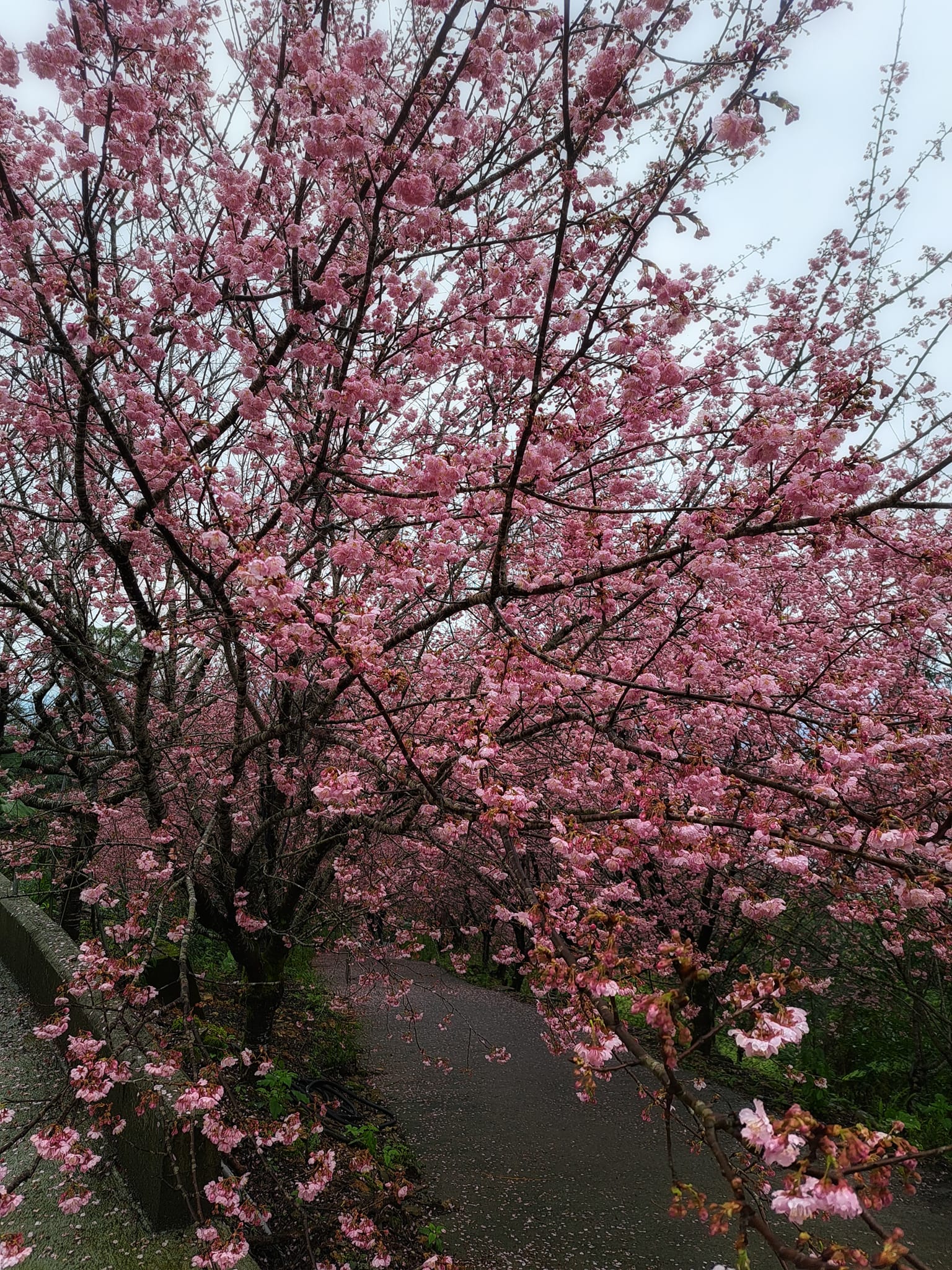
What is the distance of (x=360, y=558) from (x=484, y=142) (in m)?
3.39

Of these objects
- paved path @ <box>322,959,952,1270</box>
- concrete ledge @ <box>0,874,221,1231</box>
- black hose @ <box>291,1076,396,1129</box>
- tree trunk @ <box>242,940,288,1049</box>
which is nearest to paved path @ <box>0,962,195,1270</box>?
concrete ledge @ <box>0,874,221,1231</box>

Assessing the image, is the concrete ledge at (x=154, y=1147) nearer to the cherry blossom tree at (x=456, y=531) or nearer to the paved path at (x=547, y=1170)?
the cherry blossom tree at (x=456, y=531)

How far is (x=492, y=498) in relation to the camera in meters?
3.87

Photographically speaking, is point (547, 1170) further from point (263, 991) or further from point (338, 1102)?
point (263, 991)

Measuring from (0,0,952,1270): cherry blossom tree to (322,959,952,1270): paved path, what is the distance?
173 cm

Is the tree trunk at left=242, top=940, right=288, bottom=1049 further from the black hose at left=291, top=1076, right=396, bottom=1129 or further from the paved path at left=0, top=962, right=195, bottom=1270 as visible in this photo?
the paved path at left=0, top=962, right=195, bottom=1270

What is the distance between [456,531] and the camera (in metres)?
3.91

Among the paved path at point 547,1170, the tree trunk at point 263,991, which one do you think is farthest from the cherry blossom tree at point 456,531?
the paved path at point 547,1170

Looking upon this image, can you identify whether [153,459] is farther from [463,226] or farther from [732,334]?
[732,334]

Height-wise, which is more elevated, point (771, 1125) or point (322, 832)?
point (771, 1125)

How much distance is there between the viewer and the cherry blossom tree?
2.48m

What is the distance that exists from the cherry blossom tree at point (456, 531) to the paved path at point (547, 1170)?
1.73 metres

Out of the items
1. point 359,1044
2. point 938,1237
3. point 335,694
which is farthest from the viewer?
point 359,1044

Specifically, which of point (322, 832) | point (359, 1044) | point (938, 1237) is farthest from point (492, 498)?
point (359, 1044)
